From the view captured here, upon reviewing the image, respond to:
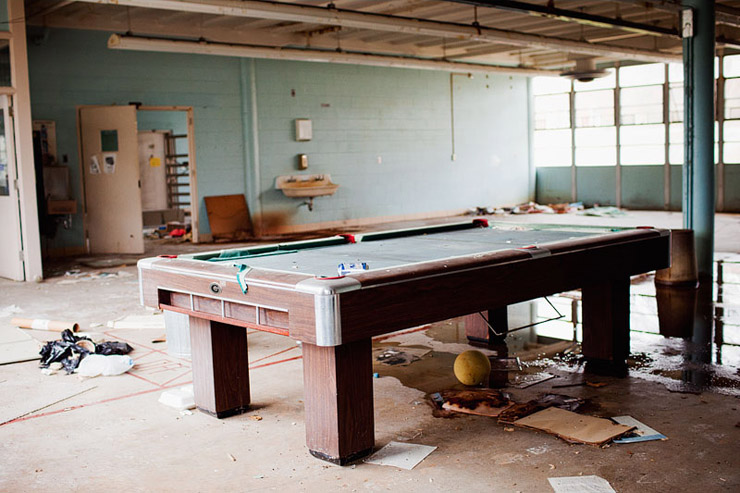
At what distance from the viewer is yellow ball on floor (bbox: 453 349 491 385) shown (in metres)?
4.13

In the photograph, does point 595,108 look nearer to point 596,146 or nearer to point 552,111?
point 596,146

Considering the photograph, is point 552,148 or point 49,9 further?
point 552,148

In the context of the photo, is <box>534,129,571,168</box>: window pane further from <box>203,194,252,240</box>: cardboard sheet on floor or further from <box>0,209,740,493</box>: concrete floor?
<box>0,209,740,493</box>: concrete floor

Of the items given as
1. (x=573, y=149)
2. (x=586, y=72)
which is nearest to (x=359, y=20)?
(x=586, y=72)

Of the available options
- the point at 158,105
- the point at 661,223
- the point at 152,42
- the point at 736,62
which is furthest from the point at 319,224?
the point at 736,62

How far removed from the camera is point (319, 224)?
43.5 ft

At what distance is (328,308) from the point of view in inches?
113

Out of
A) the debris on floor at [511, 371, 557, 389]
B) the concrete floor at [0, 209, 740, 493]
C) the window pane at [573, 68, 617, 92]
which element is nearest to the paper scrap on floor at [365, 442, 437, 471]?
the concrete floor at [0, 209, 740, 493]

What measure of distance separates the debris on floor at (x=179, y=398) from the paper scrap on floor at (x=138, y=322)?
1892mm

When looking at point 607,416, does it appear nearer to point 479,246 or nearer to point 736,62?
point 479,246

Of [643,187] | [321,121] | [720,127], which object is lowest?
[643,187]

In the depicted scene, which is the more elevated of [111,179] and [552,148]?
[552,148]

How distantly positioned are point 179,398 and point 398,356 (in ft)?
4.97

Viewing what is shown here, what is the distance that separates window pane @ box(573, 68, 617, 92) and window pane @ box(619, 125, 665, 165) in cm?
98
